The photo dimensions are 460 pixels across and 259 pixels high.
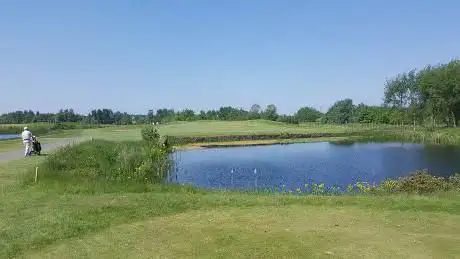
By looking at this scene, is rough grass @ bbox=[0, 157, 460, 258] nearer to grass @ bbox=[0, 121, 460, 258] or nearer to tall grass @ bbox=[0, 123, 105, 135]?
grass @ bbox=[0, 121, 460, 258]

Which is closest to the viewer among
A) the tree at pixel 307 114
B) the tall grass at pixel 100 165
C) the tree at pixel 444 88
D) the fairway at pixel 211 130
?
the tall grass at pixel 100 165

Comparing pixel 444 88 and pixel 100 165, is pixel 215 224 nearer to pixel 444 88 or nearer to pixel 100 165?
pixel 100 165

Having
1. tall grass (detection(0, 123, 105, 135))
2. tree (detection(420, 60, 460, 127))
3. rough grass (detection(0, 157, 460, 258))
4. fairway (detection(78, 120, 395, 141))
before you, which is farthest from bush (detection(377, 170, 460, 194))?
tree (detection(420, 60, 460, 127))

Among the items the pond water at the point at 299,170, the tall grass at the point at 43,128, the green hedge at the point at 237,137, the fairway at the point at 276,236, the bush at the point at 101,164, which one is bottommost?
the pond water at the point at 299,170

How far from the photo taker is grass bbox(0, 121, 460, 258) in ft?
29.0

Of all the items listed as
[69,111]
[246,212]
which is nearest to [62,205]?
[246,212]

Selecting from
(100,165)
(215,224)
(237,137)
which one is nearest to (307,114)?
(237,137)

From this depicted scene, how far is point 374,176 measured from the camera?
98.7 ft

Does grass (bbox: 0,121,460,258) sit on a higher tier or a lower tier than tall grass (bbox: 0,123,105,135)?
lower

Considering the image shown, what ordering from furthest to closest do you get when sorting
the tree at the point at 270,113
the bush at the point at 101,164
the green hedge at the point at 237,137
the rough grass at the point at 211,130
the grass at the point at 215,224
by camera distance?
the tree at the point at 270,113
the rough grass at the point at 211,130
the green hedge at the point at 237,137
the bush at the point at 101,164
the grass at the point at 215,224

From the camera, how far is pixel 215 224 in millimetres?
10891

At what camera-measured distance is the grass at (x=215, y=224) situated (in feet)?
29.0

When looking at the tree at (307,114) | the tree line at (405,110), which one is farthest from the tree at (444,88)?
the tree at (307,114)

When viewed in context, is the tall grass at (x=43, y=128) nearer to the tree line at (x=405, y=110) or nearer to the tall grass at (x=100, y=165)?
the tall grass at (x=100, y=165)
